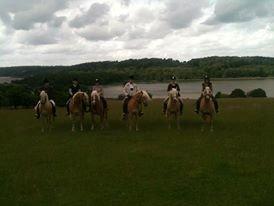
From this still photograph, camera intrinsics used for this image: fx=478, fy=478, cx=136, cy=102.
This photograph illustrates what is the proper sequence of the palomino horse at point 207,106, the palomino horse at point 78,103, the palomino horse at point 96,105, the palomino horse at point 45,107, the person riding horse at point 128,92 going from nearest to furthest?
the palomino horse at point 207,106 → the palomino horse at point 45,107 → the palomino horse at point 78,103 → the palomino horse at point 96,105 → the person riding horse at point 128,92

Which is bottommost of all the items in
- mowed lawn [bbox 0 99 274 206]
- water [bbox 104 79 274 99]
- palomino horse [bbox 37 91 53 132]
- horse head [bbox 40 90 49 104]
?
water [bbox 104 79 274 99]

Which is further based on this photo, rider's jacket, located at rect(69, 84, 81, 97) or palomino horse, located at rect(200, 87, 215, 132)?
rider's jacket, located at rect(69, 84, 81, 97)

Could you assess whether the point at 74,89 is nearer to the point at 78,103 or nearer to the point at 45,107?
the point at 78,103

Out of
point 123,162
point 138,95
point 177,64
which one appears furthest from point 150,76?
point 123,162

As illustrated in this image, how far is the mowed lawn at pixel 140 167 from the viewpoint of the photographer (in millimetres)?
11906

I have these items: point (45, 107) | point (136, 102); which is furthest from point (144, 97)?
point (45, 107)

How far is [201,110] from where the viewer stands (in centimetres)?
2358

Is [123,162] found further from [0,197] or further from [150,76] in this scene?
[150,76]

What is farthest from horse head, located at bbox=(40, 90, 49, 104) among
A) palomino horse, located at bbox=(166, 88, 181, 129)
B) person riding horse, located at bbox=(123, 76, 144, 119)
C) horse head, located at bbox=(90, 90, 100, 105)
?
palomino horse, located at bbox=(166, 88, 181, 129)

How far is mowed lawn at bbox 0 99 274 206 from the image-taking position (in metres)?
11.9

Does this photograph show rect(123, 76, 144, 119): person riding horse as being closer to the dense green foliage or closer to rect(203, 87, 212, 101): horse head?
rect(203, 87, 212, 101): horse head

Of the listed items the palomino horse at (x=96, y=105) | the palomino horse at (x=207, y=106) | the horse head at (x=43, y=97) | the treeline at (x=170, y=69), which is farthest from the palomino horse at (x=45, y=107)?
the treeline at (x=170, y=69)

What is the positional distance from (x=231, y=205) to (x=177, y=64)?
161415mm

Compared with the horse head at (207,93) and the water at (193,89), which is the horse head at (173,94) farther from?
the water at (193,89)
